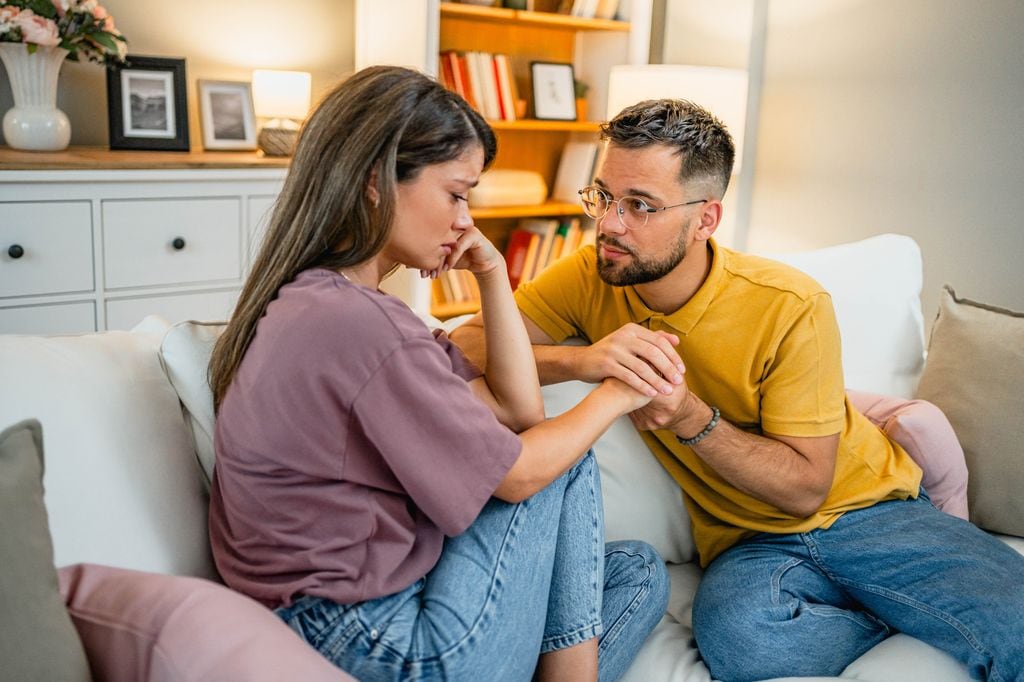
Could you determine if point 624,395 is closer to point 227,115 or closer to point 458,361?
point 458,361

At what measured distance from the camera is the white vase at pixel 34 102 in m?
2.72

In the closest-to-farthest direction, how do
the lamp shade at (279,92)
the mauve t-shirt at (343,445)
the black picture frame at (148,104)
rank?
1. the mauve t-shirt at (343,445)
2. the black picture frame at (148,104)
3. the lamp shade at (279,92)

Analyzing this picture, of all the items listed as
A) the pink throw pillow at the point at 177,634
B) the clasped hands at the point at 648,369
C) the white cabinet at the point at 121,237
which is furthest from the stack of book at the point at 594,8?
the pink throw pillow at the point at 177,634

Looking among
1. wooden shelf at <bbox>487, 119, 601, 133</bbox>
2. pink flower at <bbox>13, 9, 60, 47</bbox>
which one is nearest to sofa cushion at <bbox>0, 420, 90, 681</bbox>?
pink flower at <bbox>13, 9, 60, 47</bbox>

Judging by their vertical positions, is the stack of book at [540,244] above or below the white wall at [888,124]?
below

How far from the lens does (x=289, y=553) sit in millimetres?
1193

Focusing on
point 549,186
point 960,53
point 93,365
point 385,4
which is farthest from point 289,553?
point 549,186

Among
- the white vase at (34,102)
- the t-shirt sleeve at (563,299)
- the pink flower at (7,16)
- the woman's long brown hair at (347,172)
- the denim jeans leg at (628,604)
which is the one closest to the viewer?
the woman's long brown hair at (347,172)

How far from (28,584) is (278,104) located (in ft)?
8.37

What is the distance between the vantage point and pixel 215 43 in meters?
3.29

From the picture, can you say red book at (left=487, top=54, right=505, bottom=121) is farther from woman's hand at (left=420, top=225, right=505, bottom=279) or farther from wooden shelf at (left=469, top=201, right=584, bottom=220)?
woman's hand at (left=420, top=225, right=505, bottom=279)

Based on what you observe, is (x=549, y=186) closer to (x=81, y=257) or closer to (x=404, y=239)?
(x=81, y=257)

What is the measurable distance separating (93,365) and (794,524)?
3.70ft

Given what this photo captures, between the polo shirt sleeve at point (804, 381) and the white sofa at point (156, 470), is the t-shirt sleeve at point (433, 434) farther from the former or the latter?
the polo shirt sleeve at point (804, 381)
